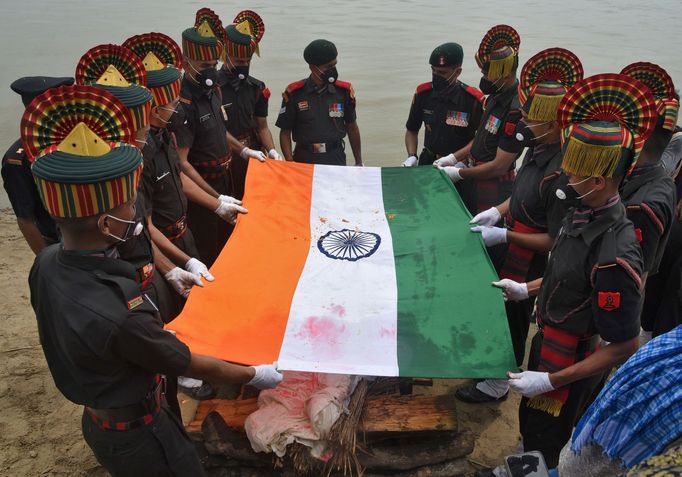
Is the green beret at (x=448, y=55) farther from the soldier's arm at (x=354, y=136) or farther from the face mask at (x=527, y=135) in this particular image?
the face mask at (x=527, y=135)

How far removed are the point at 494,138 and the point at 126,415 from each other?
3.31 m

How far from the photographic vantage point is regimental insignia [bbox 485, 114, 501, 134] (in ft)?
13.9

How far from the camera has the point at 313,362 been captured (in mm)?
2750

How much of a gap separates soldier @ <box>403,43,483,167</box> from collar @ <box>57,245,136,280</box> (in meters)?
3.45

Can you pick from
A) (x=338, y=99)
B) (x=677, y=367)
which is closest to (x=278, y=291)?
(x=677, y=367)

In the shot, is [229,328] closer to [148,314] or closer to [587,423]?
[148,314]

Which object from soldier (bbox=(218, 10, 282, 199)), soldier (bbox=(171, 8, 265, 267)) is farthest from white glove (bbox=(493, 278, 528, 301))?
soldier (bbox=(218, 10, 282, 199))

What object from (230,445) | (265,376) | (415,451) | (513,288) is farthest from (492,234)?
(230,445)

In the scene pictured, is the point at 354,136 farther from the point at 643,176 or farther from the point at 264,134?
the point at 643,176

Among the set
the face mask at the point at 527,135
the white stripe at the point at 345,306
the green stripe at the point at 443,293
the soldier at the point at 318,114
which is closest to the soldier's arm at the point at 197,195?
the white stripe at the point at 345,306

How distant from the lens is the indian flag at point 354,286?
279cm

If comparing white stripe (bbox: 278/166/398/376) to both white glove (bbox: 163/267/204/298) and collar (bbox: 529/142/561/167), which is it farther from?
collar (bbox: 529/142/561/167)

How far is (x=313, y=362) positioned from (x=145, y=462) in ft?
2.86

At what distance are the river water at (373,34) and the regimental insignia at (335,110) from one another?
3.44 metres
